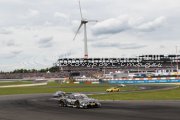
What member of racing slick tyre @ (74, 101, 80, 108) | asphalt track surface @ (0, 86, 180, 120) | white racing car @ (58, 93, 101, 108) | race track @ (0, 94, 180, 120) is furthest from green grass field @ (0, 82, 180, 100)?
race track @ (0, 94, 180, 120)

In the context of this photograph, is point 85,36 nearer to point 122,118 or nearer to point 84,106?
point 84,106

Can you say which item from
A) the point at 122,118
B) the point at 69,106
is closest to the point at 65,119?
the point at 122,118

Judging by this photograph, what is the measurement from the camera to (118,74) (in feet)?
600

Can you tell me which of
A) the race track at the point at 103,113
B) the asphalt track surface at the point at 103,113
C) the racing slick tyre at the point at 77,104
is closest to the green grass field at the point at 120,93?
the racing slick tyre at the point at 77,104

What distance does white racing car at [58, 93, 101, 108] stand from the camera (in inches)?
1443

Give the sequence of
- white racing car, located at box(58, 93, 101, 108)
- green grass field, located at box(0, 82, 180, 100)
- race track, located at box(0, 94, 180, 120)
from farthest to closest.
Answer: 1. green grass field, located at box(0, 82, 180, 100)
2. white racing car, located at box(58, 93, 101, 108)
3. race track, located at box(0, 94, 180, 120)

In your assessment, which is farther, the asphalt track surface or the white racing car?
the white racing car

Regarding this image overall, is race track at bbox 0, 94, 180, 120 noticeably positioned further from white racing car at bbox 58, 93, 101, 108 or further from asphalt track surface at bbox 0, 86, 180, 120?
white racing car at bbox 58, 93, 101, 108

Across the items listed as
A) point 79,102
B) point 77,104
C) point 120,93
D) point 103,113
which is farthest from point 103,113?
point 120,93

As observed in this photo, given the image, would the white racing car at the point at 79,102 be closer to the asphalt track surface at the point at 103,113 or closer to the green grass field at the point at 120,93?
the asphalt track surface at the point at 103,113

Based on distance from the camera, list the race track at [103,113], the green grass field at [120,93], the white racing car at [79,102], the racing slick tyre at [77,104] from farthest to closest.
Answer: the green grass field at [120,93], the racing slick tyre at [77,104], the white racing car at [79,102], the race track at [103,113]

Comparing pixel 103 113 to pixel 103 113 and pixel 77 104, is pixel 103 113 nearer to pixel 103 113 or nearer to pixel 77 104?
pixel 103 113

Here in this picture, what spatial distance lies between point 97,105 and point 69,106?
405cm

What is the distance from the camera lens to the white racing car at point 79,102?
36.7 meters
